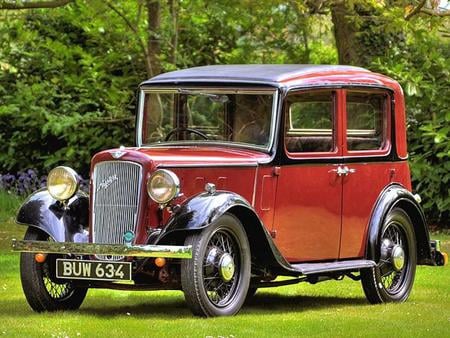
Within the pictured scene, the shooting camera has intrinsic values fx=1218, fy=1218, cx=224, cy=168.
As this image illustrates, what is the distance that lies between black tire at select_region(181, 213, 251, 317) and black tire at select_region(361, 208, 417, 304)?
1.47 meters

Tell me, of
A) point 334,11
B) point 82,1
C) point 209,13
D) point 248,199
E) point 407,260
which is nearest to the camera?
point 248,199

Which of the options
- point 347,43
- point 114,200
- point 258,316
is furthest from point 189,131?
point 347,43

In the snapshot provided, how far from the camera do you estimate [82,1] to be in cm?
1659

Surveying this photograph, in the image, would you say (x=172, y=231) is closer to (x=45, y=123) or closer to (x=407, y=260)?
(x=407, y=260)

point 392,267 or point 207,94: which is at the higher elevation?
point 207,94

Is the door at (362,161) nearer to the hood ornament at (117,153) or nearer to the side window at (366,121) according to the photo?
the side window at (366,121)

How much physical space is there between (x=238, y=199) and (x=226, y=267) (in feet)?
1.52

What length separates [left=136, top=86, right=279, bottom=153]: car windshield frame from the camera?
884 cm

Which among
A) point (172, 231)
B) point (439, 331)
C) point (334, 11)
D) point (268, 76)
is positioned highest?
point (334, 11)

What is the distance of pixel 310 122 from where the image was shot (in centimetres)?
960

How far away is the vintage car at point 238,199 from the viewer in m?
8.10

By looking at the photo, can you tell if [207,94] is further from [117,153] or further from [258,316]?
[258,316]

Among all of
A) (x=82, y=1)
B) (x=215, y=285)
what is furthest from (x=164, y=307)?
(x=82, y=1)

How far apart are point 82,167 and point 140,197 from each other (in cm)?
1004
